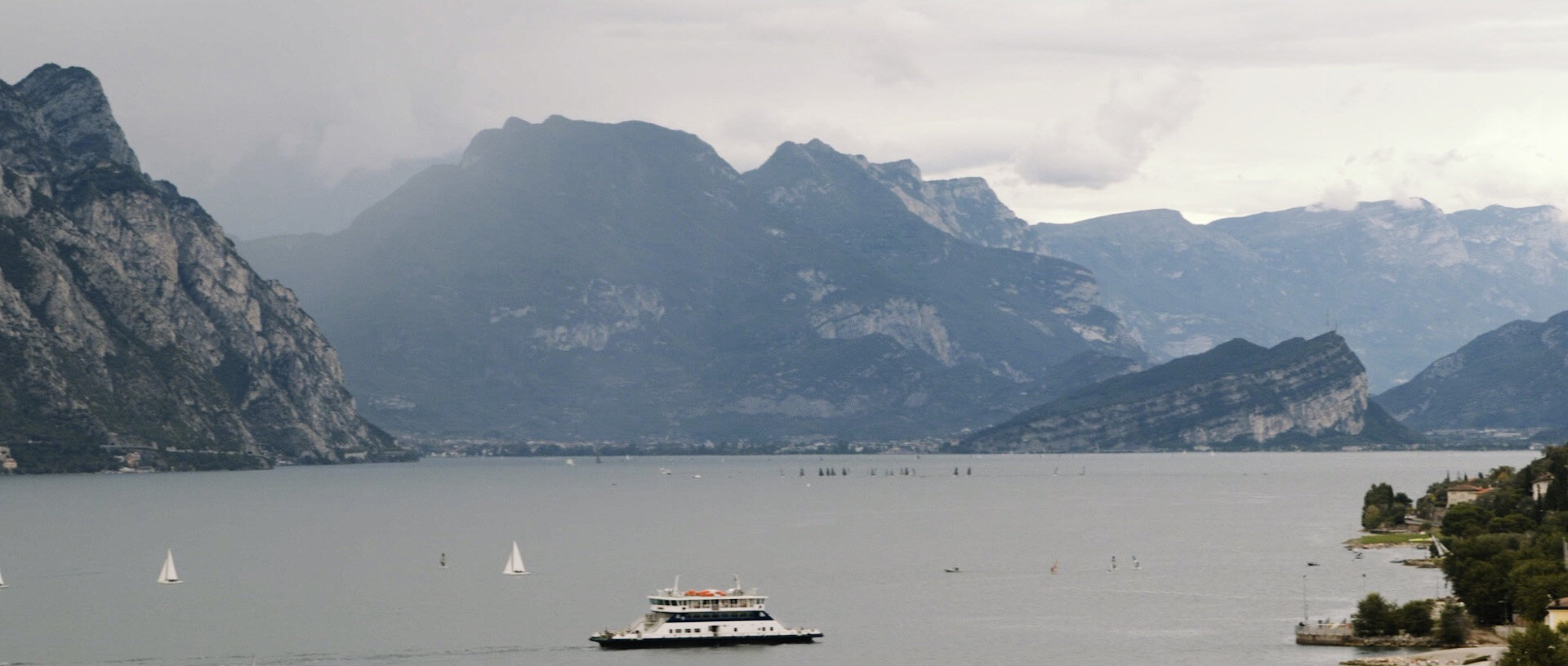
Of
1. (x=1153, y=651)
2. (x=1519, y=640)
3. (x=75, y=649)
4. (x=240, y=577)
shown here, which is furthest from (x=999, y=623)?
(x=240, y=577)

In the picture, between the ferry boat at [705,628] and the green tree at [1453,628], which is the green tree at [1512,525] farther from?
the ferry boat at [705,628]

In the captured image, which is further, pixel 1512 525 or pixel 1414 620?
pixel 1512 525

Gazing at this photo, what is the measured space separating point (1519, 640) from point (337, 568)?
124 metres

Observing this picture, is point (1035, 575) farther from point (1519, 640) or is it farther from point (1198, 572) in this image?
point (1519, 640)

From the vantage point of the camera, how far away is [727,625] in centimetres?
14000

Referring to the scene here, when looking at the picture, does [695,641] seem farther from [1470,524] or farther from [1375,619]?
[1470,524]

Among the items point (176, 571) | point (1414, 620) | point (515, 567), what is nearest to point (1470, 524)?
point (1414, 620)

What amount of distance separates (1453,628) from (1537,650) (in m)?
22.0

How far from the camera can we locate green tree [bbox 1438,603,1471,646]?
5044 inches

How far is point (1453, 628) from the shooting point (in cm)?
12812

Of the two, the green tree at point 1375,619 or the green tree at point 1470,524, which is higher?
the green tree at point 1470,524

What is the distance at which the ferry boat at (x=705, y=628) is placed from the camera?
5477 inches

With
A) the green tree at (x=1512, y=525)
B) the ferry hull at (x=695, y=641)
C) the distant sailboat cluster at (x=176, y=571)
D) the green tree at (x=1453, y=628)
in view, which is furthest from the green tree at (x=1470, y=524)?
the distant sailboat cluster at (x=176, y=571)

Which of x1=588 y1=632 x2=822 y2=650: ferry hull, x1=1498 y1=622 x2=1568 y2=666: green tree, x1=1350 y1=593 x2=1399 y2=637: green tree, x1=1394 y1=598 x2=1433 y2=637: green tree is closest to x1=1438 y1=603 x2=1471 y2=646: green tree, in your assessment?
x1=1394 y1=598 x2=1433 y2=637: green tree
